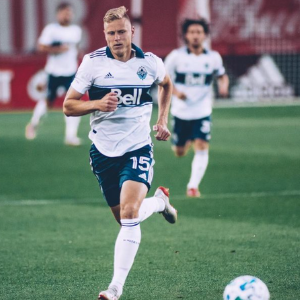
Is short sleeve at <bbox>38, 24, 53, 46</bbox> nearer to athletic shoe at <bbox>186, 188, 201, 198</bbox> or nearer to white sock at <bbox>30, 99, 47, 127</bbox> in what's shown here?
white sock at <bbox>30, 99, 47, 127</bbox>

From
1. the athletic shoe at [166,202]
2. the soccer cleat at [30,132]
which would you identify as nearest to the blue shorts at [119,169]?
the athletic shoe at [166,202]

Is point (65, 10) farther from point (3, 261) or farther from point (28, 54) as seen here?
point (3, 261)

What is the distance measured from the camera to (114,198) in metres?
6.55

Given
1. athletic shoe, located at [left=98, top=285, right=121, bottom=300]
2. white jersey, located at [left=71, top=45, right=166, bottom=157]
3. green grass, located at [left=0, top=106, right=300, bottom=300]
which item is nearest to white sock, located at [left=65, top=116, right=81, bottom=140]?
green grass, located at [left=0, top=106, right=300, bottom=300]

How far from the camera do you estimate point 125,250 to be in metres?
5.88

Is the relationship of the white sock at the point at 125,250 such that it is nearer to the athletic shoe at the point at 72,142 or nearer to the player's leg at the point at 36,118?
the athletic shoe at the point at 72,142

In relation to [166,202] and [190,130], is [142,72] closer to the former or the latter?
[166,202]

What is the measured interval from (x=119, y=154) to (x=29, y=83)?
55.0 feet

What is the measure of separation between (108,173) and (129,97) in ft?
2.01

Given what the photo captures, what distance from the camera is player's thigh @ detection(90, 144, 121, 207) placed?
6418 mm

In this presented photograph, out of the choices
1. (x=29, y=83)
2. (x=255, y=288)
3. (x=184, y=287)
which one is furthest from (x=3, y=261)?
(x=29, y=83)

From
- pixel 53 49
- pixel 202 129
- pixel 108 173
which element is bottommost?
pixel 202 129

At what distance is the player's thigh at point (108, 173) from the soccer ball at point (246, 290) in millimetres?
1460

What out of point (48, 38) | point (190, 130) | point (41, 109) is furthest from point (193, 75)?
point (48, 38)
